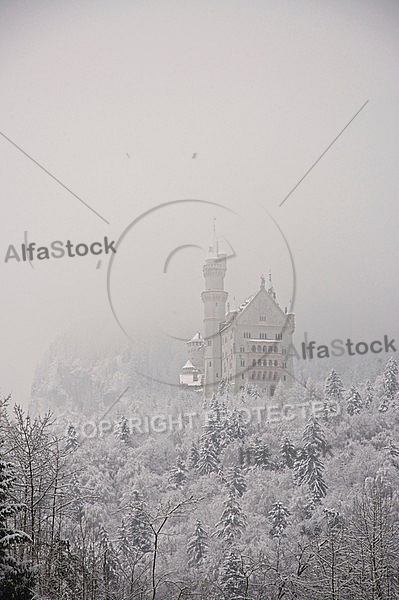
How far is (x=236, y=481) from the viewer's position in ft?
97.1

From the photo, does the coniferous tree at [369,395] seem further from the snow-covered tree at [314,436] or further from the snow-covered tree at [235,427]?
the snow-covered tree at [235,427]

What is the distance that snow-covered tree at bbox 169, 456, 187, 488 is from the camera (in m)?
30.3

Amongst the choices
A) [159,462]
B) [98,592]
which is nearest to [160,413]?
[159,462]

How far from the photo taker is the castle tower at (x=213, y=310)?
32.7 m

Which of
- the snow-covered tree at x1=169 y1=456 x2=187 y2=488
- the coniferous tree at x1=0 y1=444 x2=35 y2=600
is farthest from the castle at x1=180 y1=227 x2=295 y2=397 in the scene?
the coniferous tree at x1=0 y1=444 x2=35 y2=600

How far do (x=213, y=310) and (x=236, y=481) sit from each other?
7.29m

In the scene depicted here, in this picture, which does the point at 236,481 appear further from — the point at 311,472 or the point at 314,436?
the point at 314,436

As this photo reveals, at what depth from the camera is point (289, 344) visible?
32.6 metres

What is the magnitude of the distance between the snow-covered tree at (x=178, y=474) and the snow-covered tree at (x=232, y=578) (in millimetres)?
6103

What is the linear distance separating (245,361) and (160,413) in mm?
4073

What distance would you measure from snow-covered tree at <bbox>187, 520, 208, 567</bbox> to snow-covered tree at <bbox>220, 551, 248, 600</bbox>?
105 inches

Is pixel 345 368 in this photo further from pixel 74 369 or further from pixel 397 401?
pixel 74 369

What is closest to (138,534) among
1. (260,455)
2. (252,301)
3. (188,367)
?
(260,455)

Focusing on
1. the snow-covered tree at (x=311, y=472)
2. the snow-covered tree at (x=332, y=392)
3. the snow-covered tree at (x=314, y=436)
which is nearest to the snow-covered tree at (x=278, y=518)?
the snow-covered tree at (x=311, y=472)
